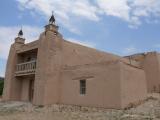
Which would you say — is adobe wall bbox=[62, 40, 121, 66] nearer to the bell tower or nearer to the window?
the bell tower

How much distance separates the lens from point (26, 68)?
21609mm

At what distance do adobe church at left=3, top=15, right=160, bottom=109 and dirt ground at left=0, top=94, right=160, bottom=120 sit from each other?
643 millimetres

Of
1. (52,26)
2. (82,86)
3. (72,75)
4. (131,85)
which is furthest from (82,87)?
(52,26)

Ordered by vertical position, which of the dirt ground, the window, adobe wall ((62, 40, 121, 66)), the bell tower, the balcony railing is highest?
the bell tower

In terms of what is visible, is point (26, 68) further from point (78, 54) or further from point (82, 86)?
point (82, 86)

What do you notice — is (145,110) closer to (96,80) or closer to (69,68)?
(96,80)

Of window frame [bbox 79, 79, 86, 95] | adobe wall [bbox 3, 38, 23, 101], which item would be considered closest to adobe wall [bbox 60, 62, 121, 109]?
window frame [bbox 79, 79, 86, 95]

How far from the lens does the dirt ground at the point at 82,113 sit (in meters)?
12.5

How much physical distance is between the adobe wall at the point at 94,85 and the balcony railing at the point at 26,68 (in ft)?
10.8

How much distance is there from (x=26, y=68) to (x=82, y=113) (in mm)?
9197

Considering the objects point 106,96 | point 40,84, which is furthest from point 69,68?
point 106,96

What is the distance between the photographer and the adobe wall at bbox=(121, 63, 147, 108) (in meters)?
14.9

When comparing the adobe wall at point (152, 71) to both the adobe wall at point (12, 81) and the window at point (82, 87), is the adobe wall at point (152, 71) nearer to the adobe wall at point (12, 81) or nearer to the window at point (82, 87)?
the window at point (82, 87)

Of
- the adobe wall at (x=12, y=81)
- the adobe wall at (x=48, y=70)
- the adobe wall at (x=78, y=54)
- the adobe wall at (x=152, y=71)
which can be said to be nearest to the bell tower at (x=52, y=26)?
the adobe wall at (x=48, y=70)
